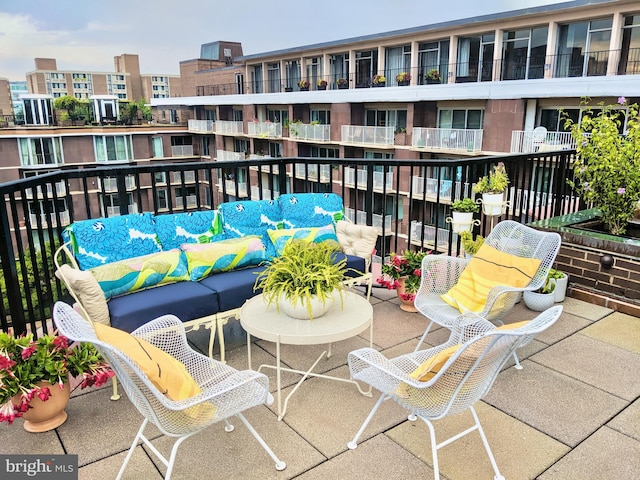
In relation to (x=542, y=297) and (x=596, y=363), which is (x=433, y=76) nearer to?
(x=542, y=297)

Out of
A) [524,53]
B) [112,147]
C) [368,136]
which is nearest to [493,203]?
[524,53]

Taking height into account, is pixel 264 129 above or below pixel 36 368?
above

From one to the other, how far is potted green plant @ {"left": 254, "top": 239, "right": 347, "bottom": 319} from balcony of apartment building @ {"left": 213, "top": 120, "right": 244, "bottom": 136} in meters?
24.1

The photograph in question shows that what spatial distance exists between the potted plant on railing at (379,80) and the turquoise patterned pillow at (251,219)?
55.7ft

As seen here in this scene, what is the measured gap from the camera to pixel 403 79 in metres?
19.0

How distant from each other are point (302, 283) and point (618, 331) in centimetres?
249

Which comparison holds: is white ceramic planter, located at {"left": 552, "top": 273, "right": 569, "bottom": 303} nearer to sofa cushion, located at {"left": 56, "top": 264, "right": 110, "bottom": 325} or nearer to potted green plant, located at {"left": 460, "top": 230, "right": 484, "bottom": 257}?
potted green plant, located at {"left": 460, "top": 230, "right": 484, "bottom": 257}

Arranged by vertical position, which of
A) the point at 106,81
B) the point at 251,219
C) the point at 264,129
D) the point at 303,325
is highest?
the point at 106,81

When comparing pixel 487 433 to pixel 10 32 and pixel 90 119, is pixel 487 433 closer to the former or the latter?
pixel 90 119

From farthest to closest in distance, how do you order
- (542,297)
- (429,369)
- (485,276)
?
(542,297)
(485,276)
(429,369)

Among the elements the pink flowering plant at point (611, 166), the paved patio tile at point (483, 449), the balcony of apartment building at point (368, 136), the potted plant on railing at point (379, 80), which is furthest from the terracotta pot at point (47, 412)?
the potted plant on railing at point (379, 80)

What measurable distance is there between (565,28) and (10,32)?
163 ft

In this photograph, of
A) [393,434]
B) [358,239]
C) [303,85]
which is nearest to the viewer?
[393,434]

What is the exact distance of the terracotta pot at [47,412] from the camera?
8.04 feet
